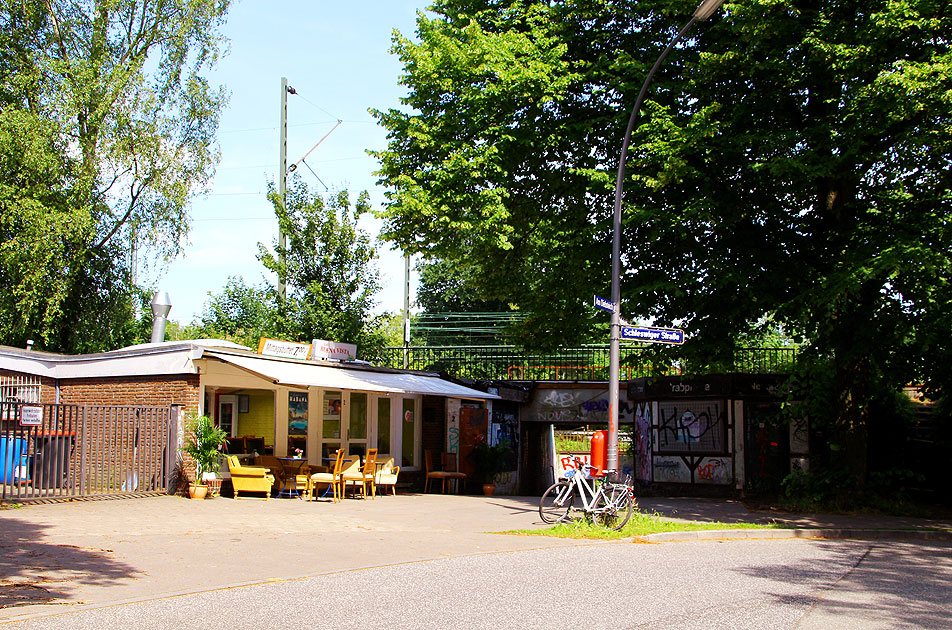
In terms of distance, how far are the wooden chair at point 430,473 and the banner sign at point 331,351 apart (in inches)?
126

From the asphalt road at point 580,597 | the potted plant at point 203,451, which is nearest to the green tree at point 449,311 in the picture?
the potted plant at point 203,451

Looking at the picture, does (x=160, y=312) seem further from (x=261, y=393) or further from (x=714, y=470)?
(x=714, y=470)

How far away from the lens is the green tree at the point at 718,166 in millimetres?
14242

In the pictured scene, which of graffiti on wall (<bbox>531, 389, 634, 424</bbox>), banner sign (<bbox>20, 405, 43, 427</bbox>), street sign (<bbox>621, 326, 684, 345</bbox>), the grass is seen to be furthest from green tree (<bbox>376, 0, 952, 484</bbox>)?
banner sign (<bbox>20, 405, 43, 427</bbox>)

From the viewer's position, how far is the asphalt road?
22.0 feet

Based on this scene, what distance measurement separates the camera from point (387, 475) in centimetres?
1912

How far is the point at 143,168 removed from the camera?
2781 cm

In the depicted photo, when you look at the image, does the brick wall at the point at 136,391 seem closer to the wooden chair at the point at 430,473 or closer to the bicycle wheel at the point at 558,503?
the wooden chair at the point at 430,473

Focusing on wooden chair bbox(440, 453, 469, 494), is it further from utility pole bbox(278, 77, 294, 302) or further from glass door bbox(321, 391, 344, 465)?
utility pole bbox(278, 77, 294, 302)

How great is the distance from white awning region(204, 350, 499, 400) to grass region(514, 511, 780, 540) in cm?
554

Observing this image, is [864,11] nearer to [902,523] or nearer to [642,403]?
[902,523]

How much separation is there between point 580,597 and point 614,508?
210 inches

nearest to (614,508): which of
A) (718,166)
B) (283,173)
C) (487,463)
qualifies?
(718,166)

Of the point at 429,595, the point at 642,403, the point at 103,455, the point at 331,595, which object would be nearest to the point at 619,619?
the point at 429,595
